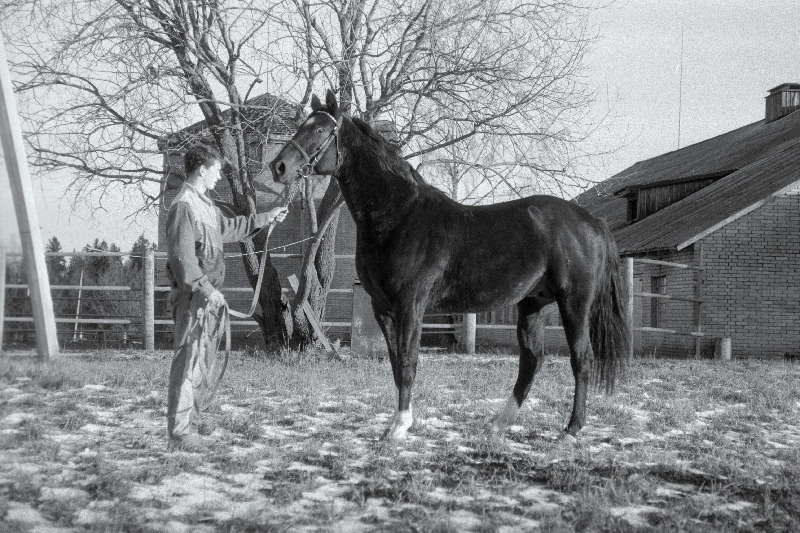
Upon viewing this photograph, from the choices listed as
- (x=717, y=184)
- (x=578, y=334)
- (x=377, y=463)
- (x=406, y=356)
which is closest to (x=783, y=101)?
(x=717, y=184)

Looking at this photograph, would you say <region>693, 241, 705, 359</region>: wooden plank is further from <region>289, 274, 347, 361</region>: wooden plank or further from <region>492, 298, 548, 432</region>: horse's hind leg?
<region>492, 298, 548, 432</region>: horse's hind leg

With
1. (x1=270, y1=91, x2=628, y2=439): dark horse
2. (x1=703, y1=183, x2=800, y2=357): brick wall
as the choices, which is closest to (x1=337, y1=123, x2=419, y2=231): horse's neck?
(x1=270, y1=91, x2=628, y2=439): dark horse

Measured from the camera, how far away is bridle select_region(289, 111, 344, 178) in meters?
4.98

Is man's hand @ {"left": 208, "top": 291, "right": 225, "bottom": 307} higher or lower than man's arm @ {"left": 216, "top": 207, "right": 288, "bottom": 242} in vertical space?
lower

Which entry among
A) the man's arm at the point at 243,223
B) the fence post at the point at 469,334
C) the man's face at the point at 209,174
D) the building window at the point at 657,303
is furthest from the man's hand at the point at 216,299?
the building window at the point at 657,303

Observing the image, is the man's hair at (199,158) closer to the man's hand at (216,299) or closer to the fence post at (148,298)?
the man's hand at (216,299)

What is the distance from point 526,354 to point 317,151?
2203 mm

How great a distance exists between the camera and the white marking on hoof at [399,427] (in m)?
4.87

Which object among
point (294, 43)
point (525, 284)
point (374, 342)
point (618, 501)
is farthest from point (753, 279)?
point (618, 501)

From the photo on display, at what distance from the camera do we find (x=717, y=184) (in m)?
21.3

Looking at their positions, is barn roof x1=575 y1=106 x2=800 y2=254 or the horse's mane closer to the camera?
the horse's mane

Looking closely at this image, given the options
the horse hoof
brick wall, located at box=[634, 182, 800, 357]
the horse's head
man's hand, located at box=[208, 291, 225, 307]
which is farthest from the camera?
brick wall, located at box=[634, 182, 800, 357]

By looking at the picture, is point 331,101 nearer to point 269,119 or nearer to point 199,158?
point 199,158

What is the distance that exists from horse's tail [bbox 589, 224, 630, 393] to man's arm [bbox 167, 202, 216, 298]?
3109 millimetres
